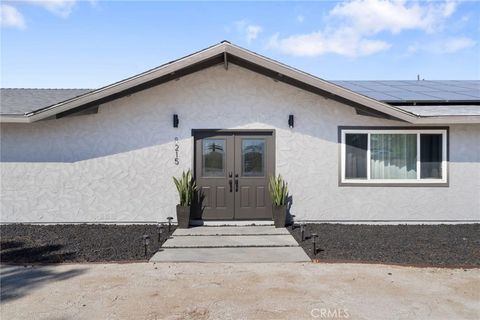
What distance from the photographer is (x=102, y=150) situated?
940 centimetres

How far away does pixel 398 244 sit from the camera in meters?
7.46

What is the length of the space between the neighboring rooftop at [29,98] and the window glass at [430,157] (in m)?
9.93

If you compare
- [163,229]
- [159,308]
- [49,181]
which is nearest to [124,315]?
[159,308]

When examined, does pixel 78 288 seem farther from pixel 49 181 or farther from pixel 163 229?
pixel 49 181

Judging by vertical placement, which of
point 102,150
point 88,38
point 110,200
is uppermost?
point 88,38

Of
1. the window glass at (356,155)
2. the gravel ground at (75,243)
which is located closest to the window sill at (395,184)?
the window glass at (356,155)

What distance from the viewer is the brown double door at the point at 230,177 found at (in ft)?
31.2

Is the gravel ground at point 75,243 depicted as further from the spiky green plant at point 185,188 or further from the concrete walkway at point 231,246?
the spiky green plant at point 185,188

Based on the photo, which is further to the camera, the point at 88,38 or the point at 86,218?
the point at 88,38

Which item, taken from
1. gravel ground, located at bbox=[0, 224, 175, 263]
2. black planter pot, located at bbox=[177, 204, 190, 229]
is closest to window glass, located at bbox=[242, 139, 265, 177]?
black planter pot, located at bbox=[177, 204, 190, 229]

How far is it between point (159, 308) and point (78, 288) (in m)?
1.40

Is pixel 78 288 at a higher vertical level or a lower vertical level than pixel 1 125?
lower

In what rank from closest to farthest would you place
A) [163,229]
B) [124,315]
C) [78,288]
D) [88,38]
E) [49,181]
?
1. [124,315]
2. [78,288]
3. [163,229]
4. [49,181]
5. [88,38]

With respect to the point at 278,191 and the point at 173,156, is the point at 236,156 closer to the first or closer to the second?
the point at 278,191
